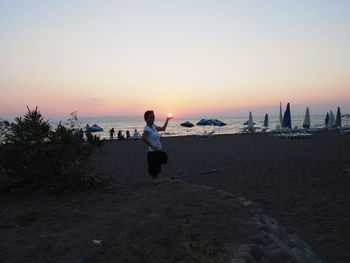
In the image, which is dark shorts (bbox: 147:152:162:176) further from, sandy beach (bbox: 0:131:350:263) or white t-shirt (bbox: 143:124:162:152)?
sandy beach (bbox: 0:131:350:263)

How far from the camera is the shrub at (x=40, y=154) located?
5172 mm

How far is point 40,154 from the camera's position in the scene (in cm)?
532

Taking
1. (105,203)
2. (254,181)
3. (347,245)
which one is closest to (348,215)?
(347,245)

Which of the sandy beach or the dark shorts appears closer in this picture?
the sandy beach

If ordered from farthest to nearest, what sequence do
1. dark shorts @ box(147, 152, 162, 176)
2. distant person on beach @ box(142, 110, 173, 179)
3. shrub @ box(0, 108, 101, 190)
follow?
dark shorts @ box(147, 152, 162, 176), distant person on beach @ box(142, 110, 173, 179), shrub @ box(0, 108, 101, 190)

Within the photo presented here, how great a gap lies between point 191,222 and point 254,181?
515cm

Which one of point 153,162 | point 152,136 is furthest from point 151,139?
point 153,162

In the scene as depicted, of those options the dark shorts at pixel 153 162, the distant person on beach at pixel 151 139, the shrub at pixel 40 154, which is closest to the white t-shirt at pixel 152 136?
the distant person on beach at pixel 151 139

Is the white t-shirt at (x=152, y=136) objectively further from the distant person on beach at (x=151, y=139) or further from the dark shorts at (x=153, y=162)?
the dark shorts at (x=153, y=162)

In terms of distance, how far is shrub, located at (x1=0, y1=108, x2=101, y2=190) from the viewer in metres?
5.17

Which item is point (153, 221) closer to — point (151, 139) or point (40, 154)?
point (151, 139)

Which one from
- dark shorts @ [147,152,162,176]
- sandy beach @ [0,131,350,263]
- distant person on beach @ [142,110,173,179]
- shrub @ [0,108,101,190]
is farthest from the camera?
dark shorts @ [147,152,162,176]

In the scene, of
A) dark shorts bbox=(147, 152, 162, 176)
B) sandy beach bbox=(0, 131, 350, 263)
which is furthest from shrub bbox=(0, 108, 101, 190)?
dark shorts bbox=(147, 152, 162, 176)

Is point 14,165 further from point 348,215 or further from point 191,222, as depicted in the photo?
point 348,215
